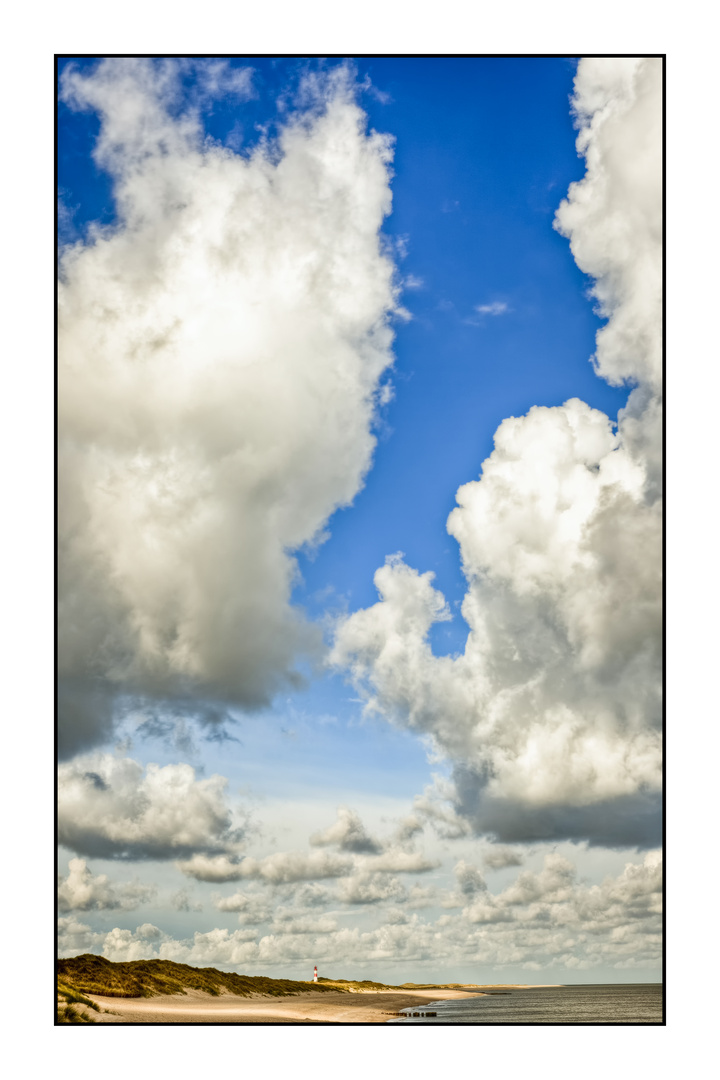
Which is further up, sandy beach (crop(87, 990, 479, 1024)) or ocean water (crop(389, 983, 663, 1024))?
sandy beach (crop(87, 990, 479, 1024))

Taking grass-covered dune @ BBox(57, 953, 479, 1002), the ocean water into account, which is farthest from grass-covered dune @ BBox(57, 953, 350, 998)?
the ocean water

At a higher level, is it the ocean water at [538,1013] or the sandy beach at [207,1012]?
the sandy beach at [207,1012]

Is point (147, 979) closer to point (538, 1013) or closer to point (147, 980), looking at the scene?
point (147, 980)

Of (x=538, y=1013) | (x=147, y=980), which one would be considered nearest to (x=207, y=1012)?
(x=147, y=980)

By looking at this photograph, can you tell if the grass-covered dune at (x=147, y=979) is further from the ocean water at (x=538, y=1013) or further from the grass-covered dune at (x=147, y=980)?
the ocean water at (x=538, y=1013)

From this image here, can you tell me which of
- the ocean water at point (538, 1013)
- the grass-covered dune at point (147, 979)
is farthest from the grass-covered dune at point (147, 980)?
the ocean water at point (538, 1013)

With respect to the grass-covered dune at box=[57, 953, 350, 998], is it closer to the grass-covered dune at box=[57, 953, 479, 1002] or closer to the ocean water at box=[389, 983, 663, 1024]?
the grass-covered dune at box=[57, 953, 479, 1002]
